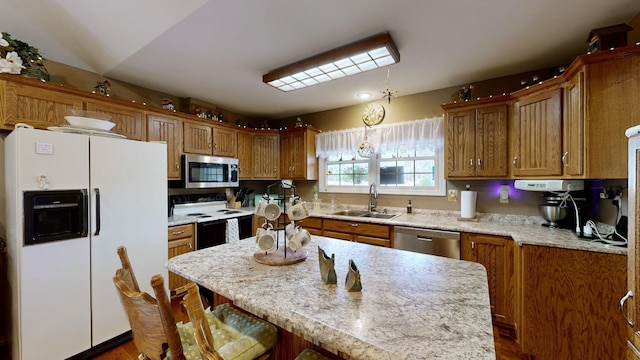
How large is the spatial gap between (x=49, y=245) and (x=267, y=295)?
1.89 meters

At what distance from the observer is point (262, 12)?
67.7 inches

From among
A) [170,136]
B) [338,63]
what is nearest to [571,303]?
[338,63]

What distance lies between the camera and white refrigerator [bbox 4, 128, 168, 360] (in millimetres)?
1682

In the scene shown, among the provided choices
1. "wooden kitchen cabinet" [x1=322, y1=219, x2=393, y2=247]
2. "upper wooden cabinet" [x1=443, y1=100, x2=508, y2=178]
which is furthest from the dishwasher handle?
"upper wooden cabinet" [x1=443, y1=100, x2=508, y2=178]

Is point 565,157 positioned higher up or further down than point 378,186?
higher up

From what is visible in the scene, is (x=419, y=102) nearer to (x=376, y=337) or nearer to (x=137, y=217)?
(x=376, y=337)

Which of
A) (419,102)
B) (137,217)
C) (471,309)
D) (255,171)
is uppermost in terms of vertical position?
(419,102)

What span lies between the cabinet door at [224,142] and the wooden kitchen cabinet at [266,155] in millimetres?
384

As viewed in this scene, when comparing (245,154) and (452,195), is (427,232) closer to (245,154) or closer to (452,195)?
(452,195)

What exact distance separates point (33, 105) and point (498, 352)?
170 inches

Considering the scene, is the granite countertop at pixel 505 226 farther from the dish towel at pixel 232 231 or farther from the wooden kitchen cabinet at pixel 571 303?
the dish towel at pixel 232 231

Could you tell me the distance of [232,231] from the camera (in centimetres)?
324

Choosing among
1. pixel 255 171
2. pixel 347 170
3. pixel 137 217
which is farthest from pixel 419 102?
pixel 137 217

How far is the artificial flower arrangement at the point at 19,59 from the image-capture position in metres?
1.91
